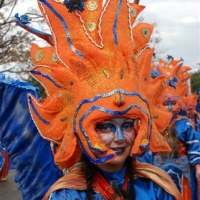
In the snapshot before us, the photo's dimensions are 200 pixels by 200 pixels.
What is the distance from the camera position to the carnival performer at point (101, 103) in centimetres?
229

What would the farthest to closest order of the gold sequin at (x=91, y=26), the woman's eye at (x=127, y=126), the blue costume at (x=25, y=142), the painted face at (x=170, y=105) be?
the painted face at (x=170, y=105)
the blue costume at (x=25, y=142)
the gold sequin at (x=91, y=26)
the woman's eye at (x=127, y=126)

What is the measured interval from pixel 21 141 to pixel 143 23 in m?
1.26

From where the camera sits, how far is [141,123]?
92.2 inches

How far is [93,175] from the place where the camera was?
2447 millimetres

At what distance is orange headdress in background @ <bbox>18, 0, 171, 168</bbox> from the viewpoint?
2279mm

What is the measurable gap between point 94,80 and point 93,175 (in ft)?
1.74

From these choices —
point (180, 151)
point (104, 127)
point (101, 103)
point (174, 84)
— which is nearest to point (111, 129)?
point (104, 127)

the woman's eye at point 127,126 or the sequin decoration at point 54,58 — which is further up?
the sequin decoration at point 54,58

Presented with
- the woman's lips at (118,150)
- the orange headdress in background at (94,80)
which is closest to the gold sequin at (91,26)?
the orange headdress in background at (94,80)

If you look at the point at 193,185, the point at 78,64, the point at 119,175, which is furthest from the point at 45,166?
the point at 193,185

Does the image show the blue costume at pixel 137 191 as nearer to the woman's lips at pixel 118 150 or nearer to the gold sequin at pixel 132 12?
the woman's lips at pixel 118 150

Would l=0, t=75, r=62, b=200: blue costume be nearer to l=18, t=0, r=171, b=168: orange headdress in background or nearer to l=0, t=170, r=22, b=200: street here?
l=18, t=0, r=171, b=168: orange headdress in background

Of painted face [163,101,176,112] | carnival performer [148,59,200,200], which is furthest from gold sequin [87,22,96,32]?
painted face [163,101,176,112]

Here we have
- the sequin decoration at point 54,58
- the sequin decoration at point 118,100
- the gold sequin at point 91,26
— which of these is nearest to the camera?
the sequin decoration at point 118,100
